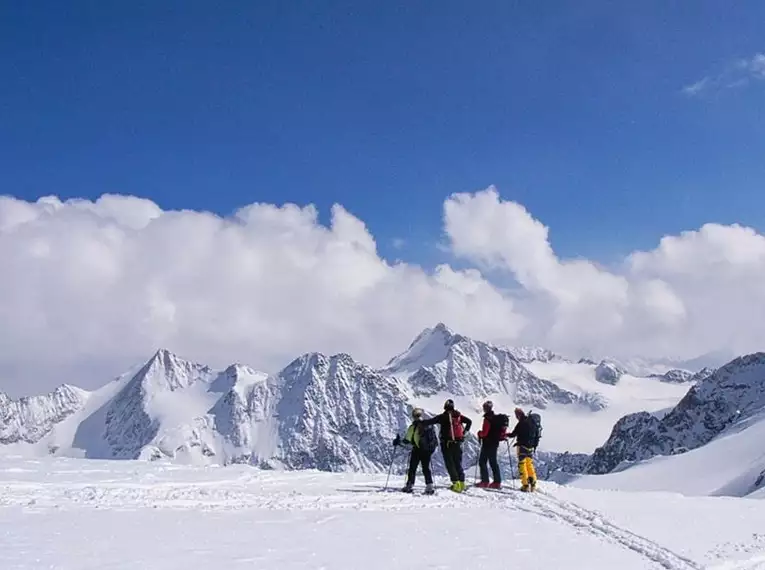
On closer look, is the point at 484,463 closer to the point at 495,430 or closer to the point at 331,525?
the point at 495,430

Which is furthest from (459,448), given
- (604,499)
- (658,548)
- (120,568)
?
(120,568)

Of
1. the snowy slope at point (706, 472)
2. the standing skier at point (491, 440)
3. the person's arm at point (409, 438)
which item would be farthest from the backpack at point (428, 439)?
the snowy slope at point (706, 472)

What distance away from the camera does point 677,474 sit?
117 metres

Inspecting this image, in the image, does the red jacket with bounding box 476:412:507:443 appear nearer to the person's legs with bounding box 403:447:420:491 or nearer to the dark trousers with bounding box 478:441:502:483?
the dark trousers with bounding box 478:441:502:483

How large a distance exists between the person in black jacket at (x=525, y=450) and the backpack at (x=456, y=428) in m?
1.69

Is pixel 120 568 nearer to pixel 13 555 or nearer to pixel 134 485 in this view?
pixel 13 555

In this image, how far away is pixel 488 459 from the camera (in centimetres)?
2522

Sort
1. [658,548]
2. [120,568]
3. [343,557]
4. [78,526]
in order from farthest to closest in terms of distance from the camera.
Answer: [658,548] < [78,526] < [343,557] < [120,568]

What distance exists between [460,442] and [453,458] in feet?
1.88

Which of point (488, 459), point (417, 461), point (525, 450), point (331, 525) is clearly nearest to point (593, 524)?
point (525, 450)

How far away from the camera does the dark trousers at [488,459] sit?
2450cm

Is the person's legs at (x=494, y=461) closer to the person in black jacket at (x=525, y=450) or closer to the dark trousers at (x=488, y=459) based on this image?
the dark trousers at (x=488, y=459)

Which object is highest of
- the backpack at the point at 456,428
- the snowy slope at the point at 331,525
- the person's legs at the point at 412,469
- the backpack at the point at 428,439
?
the backpack at the point at 456,428

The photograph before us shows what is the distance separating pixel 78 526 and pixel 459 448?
511 inches
